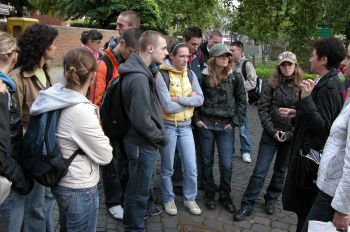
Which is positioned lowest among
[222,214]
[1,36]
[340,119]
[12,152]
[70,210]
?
[222,214]

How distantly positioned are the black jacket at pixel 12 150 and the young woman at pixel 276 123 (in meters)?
2.61

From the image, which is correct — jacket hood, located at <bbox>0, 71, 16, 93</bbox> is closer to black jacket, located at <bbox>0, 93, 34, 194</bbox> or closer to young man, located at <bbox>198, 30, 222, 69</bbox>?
black jacket, located at <bbox>0, 93, 34, 194</bbox>

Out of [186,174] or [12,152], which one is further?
[186,174]

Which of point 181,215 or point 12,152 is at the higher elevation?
point 12,152

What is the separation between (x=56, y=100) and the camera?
100 inches

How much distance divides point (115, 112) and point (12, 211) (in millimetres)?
1295

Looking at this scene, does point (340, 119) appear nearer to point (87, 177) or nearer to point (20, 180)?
point (87, 177)

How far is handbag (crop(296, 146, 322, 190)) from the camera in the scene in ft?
10.5

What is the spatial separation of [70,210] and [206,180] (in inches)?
93.8

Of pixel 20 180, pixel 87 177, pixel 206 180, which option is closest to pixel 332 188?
pixel 87 177

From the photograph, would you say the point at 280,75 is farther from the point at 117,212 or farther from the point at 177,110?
the point at 117,212

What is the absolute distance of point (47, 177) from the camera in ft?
8.45

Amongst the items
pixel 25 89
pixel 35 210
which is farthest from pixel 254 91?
pixel 35 210

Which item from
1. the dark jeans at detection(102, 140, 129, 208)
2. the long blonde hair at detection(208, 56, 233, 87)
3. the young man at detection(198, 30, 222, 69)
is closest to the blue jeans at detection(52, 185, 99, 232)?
the dark jeans at detection(102, 140, 129, 208)
